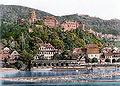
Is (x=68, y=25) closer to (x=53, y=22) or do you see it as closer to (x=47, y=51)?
(x=53, y=22)

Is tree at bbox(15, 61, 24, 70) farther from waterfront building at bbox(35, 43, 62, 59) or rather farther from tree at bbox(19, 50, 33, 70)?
waterfront building at bbox(35, 43, 62, 59)

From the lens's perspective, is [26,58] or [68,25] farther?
[68,25]

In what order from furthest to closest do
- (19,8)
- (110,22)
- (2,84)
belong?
(110,22)
(19,8)
(2,84)

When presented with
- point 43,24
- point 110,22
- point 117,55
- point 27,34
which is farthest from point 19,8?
point 117,55

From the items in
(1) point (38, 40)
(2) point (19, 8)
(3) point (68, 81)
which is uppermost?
(2) point (19, 8)

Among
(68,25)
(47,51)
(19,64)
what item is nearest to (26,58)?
(19,64)

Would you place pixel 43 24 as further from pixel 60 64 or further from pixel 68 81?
pixel 68 81

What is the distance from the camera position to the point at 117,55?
77.9m

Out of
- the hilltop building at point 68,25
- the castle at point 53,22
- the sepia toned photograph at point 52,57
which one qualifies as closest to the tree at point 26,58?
the sepia toned photograph at point 52,57

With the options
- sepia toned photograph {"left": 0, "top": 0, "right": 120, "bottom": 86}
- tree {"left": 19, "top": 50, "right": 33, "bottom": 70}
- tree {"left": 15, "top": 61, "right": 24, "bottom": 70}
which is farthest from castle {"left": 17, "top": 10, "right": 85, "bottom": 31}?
tree {"left": 15, "top": 61, "right": 24, "bottom": 70}

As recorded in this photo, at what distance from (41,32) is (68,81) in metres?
41.3

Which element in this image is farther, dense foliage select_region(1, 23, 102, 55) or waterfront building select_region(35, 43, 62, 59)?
dense foliage select_region(1, 23, 102, 55)

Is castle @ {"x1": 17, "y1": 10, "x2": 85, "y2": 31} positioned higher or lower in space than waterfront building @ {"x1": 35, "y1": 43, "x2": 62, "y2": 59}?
higher

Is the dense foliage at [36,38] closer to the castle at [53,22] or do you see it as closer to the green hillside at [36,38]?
the green hillside at [36,38]
